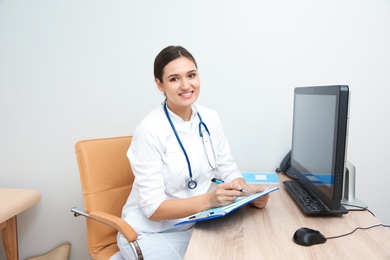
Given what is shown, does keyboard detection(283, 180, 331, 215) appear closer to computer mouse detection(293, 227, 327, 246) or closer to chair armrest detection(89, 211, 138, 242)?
computer mouse detection(293, 227, 327, 246)

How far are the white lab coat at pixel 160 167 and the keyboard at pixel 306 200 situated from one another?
382mm

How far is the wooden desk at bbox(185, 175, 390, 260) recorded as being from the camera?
36.2 inches

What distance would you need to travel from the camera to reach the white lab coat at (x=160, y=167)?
4.12 ft

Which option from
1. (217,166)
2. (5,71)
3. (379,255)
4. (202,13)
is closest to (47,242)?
(5,71)

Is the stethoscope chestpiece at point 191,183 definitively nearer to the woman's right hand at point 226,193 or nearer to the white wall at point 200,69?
the woman's right hand at point 226,193

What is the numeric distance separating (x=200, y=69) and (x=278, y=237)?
112 cm

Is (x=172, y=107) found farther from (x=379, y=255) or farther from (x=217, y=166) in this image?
(x=379, y=255)

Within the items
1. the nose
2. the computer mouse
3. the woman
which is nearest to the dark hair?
the woman

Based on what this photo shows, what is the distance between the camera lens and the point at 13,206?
5.77 feet

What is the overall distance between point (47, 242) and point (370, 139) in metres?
2.10

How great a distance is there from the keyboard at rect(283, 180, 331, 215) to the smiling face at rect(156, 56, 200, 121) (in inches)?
23.5

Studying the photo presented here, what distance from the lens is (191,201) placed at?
120 centimetres

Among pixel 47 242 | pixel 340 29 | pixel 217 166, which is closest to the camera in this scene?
pixel 217 166

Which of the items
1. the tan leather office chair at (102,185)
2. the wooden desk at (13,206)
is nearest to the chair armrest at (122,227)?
the tan leather office chair at (102,185)
